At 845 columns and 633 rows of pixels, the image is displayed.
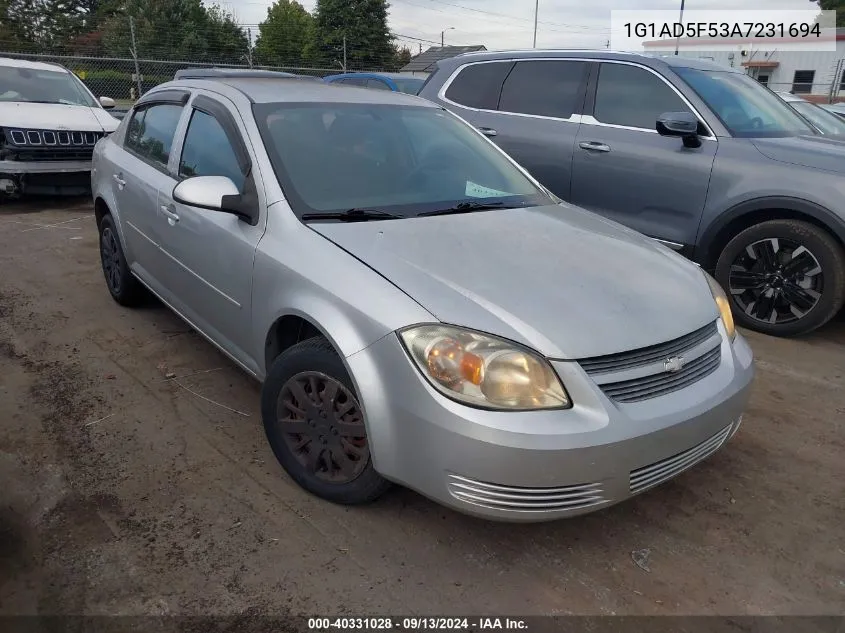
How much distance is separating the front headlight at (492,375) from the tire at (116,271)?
3.16 m

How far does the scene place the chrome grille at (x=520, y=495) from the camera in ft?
6.80

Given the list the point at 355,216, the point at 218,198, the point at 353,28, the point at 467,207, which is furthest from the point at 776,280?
the point at 353,28

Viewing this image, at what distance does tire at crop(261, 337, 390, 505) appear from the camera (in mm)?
2398

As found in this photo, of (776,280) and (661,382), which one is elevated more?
(661,382)

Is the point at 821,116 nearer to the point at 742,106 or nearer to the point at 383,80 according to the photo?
the point at 742,106

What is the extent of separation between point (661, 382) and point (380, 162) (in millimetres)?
1688

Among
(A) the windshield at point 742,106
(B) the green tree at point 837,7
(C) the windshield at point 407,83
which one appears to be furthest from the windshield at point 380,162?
(B) the green tree at point 837,7

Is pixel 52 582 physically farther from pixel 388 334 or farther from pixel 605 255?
pixel 605 255

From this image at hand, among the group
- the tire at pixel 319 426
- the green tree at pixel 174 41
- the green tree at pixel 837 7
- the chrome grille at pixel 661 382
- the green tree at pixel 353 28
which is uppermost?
the green tree at pixel 837 7

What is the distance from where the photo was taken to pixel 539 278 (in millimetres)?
2395

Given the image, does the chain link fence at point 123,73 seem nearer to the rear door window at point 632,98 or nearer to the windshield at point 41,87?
the windshield at point 41,87

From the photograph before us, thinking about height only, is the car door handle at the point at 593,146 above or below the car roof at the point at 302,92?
below

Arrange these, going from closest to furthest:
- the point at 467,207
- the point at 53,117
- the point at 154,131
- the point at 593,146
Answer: the point at 467,207 → the point at 154,131 → the point at 593,146 → the point at 53,117

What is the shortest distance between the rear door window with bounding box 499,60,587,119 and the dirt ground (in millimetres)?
2983
